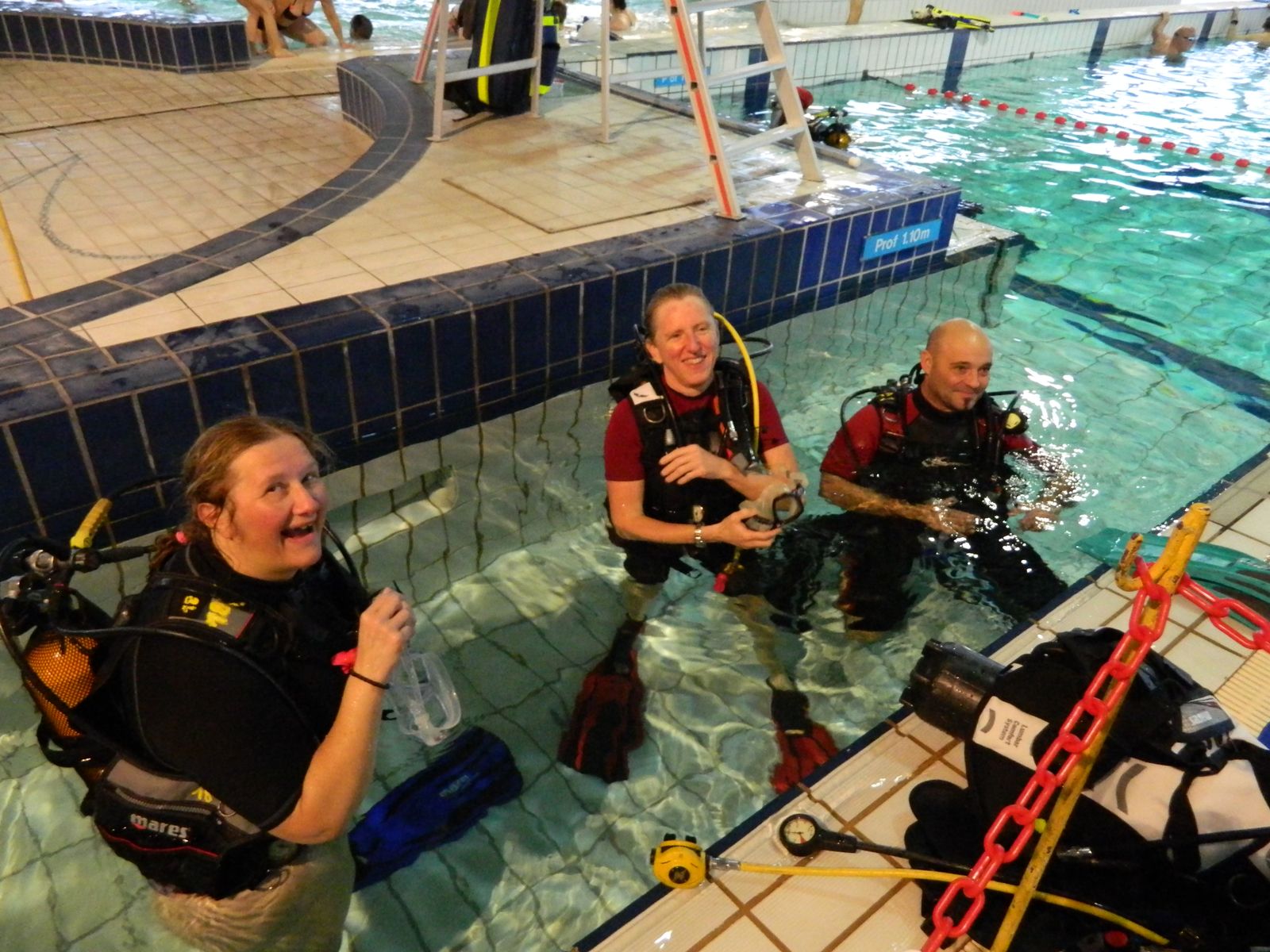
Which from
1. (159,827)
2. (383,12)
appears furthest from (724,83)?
(383,12)

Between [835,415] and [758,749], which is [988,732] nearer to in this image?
[758,749]

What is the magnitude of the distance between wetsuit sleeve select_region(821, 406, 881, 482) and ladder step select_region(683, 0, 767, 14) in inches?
93.6

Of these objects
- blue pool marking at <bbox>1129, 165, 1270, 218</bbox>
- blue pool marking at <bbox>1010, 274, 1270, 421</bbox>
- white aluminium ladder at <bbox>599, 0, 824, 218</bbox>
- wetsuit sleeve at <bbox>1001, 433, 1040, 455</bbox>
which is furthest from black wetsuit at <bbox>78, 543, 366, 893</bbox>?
blue pool marking at <bbox>1129, 165, 1270, 218</bbox>

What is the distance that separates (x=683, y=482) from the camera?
2688 mm

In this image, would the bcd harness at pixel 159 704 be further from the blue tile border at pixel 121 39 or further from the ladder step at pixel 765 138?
the blue tile border at pixel 121 39

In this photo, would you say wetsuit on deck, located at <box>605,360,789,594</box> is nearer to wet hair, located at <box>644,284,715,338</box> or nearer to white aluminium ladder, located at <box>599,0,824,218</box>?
wet hair, located at <box>644,284,715,338</box>

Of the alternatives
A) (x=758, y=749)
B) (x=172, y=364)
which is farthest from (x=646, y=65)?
(x=758, y=749)

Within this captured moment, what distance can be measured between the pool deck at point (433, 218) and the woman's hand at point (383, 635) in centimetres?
74

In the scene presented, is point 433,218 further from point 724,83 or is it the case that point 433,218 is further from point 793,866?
point 793,866

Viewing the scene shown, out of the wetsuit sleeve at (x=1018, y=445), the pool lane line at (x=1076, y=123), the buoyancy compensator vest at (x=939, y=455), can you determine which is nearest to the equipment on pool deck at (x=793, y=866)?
the buoyancy compensator vest at (x=939, y=455)

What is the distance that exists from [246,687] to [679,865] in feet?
3.18

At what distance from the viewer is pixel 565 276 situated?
12.6ft

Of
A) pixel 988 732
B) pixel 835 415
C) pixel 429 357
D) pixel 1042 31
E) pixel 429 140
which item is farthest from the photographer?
pixel 1042 31

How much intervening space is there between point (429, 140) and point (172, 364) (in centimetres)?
311
